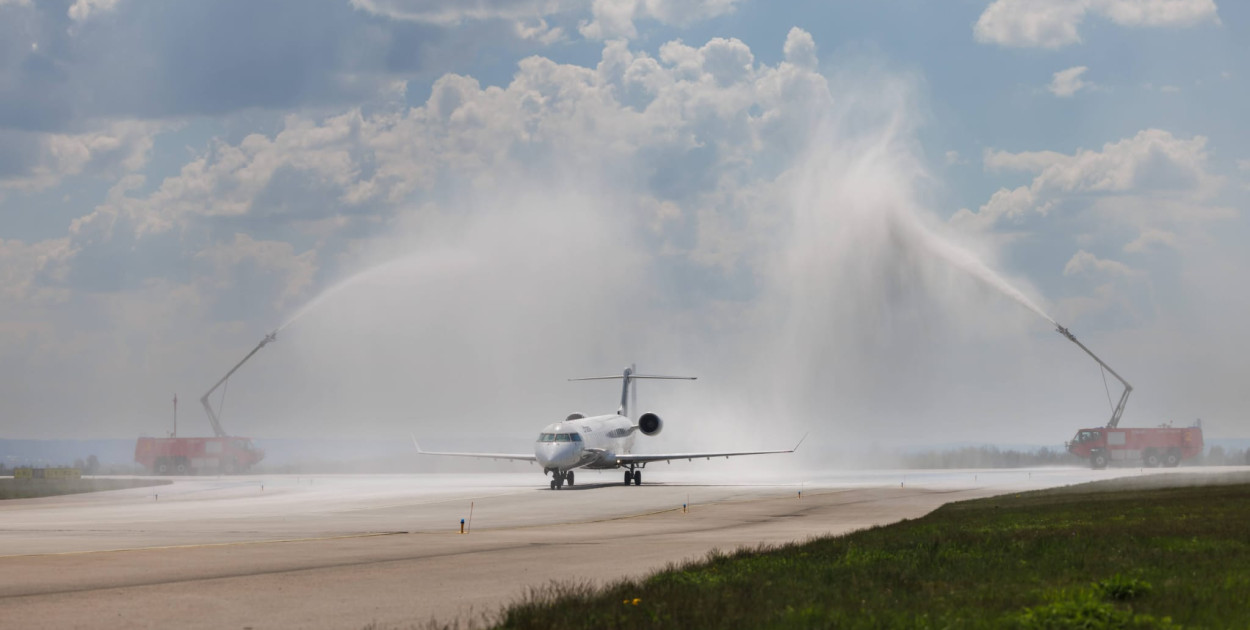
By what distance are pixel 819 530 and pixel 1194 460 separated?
341 feet

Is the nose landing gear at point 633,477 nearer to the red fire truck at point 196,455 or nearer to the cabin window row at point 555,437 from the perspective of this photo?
the cabin window row at point 555,437

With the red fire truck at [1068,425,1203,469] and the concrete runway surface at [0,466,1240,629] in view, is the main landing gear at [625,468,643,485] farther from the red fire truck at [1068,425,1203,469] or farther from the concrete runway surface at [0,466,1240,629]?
the red fire truck at [1068,425,1203,469]

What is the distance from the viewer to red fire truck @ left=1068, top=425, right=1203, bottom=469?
11725cm

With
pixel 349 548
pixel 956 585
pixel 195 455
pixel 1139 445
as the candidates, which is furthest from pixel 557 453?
pixel 1139 445

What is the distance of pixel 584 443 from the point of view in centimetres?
7169

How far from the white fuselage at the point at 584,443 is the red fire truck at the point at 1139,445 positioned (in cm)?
6031

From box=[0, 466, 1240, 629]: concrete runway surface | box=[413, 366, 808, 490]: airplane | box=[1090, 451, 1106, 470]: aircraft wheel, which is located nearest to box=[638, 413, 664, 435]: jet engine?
box=[413, 366, 808, 490]: airplane

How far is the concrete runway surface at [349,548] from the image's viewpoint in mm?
17094

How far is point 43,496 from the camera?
68.9 meters

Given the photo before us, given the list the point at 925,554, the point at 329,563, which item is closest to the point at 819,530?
the point at 925,554

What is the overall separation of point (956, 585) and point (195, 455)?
375ft

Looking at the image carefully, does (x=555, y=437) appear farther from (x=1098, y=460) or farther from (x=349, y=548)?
(x=1098, y=460)

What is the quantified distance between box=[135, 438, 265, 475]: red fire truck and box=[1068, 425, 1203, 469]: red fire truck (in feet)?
284

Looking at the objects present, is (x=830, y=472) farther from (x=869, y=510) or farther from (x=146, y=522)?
(x=146, y=522)
